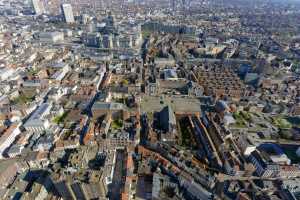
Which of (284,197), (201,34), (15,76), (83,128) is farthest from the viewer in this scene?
(201,34)

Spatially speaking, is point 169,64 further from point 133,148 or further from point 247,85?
point 133,148

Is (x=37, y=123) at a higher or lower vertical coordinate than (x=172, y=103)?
higher

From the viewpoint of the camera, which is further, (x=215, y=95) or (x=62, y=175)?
(x=215, y=95)

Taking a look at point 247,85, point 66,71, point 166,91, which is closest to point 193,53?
point 247,85

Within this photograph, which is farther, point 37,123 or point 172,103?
point 172,103

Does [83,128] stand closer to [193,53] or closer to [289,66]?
[193,53]

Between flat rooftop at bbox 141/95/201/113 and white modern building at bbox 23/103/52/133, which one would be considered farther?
flat rooftop at bbox 141/95/201/113

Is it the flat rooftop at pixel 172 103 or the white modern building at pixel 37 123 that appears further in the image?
the flat rooftop at pixel 172 103

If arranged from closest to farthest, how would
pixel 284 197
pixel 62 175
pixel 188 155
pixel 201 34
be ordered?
pixel 62 175 < pixel 284 197 < pixel 188 155 < pixel 201 34

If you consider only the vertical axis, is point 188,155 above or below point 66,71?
below

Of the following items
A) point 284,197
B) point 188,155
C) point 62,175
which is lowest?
point 284,197
